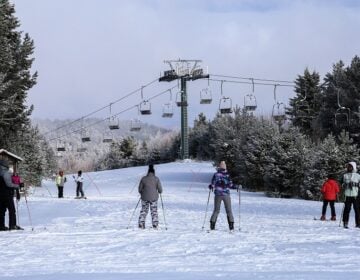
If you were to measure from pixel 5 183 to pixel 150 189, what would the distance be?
13.3 ft

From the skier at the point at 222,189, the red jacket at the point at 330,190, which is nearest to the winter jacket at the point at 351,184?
the red jacket at the point at 330,190

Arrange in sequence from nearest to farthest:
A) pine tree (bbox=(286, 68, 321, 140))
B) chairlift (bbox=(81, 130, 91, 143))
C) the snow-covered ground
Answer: the snow-covered ground
chairlift (bbox=(81, 130, 91, 143))
pine tree (bbox=(286, 68, 321, 140))

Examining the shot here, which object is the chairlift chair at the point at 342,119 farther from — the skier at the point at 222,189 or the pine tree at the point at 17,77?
the skier at the point at 222,189

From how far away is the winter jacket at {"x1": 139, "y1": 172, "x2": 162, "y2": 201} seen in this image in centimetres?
1756

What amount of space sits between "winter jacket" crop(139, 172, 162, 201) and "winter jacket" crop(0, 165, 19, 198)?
3.64 metres

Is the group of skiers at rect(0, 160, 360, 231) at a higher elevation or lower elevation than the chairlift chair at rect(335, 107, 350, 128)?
lower

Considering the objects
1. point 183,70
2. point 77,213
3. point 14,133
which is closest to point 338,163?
point 77,213

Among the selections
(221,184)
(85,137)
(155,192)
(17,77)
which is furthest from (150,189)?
(85,137)

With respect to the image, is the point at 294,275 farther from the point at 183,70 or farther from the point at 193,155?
the point at 193,155

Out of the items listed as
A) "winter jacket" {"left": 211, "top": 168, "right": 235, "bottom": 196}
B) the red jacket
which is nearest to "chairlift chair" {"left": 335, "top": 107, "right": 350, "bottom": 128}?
the red jacket

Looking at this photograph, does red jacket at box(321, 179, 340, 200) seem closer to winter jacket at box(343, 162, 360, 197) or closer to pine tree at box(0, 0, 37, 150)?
winter jacket at box(343, 162, 360, 197)

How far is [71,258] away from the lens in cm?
1230

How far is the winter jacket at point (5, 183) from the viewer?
1727 cm

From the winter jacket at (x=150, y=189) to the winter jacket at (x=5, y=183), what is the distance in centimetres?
364
